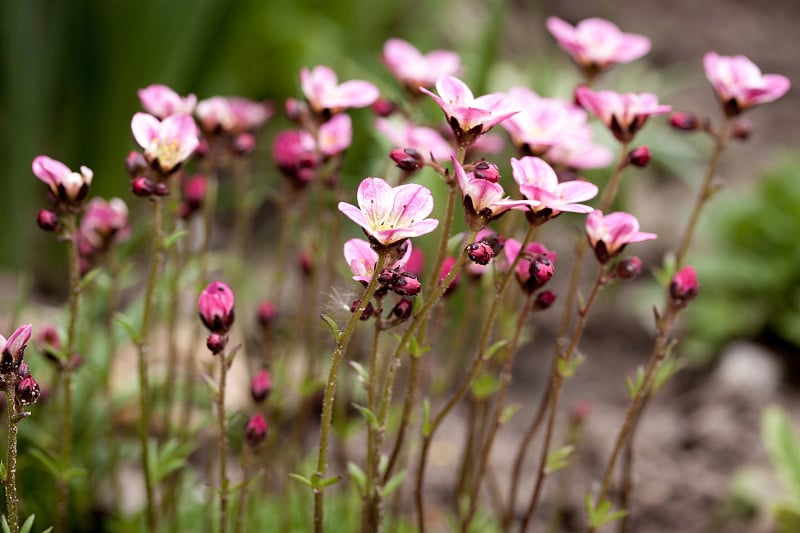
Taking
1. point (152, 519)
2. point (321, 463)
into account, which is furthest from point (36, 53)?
point (321, 463)

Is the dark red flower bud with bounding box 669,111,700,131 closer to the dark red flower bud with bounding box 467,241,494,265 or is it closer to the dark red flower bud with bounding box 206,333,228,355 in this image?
the dark red flower bud with bounding box 467,241,494,265

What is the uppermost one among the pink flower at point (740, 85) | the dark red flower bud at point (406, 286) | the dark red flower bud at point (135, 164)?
the pink flower at point (740, 85)

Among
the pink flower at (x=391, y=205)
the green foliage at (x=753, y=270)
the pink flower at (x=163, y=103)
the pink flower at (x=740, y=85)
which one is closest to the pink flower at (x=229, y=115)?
the pink flower at (x=163, y=103)

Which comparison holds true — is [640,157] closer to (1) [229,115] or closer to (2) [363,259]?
(2) [363,259]

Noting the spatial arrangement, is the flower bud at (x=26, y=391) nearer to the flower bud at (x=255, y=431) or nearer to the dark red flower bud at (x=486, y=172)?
the flower bud at (x=255, y=431)

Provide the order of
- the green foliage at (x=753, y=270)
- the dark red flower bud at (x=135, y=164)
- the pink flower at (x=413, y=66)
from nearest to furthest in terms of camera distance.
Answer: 1. the dark red flower bud at (x=135, y=164)
2. the pink flower at (x=413, y=66)
3. the green foliage at (x=753, y=270)

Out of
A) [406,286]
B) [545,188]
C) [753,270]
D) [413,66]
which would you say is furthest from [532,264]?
[753,270]

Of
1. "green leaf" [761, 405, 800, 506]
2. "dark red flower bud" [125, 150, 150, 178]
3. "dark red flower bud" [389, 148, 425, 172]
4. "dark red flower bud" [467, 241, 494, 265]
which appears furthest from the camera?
"green leaf" [761, 405, 800, 506]

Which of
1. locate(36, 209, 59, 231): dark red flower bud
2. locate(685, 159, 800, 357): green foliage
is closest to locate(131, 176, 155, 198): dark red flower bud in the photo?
locate(36, 209, 59, 231): dark red flower bud
